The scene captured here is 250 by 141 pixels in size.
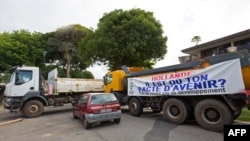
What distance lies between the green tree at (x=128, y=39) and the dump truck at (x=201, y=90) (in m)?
8.06

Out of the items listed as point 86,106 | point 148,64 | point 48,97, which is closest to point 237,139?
point 86,106

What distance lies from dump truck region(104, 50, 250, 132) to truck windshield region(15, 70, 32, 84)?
22.2 feet

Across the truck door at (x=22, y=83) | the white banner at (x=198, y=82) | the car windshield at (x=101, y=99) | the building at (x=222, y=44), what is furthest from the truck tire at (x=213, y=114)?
the truck door at (x=22, y=83)

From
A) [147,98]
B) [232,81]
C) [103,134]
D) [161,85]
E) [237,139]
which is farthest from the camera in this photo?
[147,98]

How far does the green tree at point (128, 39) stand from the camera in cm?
1891

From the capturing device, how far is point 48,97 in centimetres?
1380

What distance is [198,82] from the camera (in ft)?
27.6

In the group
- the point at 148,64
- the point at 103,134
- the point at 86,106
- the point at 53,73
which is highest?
the point at 148,64

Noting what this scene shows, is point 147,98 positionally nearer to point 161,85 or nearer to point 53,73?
point 161,85

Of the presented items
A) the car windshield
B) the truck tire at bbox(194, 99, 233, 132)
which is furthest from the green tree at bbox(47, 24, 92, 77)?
the truck tire at bbox(194, 99, 233, 132)

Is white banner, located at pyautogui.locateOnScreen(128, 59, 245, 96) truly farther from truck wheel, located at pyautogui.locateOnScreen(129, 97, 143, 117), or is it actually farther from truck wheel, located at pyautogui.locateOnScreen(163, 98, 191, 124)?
truck wheel, located at pyautogui.locateOnScreen(129, 97, 143, 117)

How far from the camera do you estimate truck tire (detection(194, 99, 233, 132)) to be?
24.2 feet

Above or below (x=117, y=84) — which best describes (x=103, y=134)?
below

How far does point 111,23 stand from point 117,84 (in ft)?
26.5
